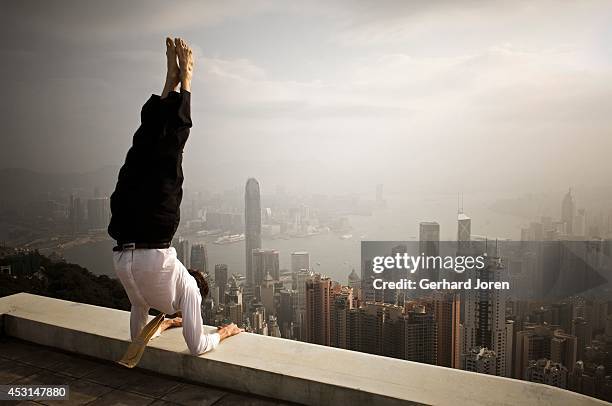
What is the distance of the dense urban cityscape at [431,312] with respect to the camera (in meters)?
3.89

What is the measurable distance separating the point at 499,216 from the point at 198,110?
3.03 metres

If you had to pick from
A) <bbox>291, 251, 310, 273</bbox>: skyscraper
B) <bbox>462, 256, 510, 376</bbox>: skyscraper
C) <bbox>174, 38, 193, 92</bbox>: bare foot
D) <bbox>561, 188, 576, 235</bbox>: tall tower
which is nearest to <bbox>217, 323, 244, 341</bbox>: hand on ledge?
<bbox>174, 38, 193, 92</bbox>: bare foot

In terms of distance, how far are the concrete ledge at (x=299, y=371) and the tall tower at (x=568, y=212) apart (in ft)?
8.71

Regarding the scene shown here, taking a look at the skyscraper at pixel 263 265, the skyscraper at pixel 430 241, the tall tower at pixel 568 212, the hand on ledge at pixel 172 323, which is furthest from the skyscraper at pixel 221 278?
the tall tower at pixel 568 212

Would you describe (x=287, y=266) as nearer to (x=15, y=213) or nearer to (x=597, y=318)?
(x=597, y=318)

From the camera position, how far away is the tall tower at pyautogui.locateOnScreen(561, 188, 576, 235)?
395cm

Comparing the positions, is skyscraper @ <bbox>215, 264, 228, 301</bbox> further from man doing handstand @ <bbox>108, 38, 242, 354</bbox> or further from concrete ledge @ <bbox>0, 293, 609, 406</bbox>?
man doing handstand @ <bbox>108, 38, 242, 354</bbox>

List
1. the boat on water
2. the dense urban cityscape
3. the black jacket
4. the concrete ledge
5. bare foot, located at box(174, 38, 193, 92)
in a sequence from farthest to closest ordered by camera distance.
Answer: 1. the boat on water
2. the dense urban cityscape
3. bare foot, located at box(174, 38, 193, 92)
4. the black jacket
5. the concrete ledge

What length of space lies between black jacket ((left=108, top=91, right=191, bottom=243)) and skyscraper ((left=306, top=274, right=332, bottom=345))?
2.50 metres

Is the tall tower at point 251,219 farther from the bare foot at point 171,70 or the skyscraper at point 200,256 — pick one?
the bare foot at point 171,70

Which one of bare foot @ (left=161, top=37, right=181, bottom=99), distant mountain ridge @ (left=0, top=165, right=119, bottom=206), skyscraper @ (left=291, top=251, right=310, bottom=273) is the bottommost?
skyscraper @ (left=291, top=251, right=310, bottom=273)

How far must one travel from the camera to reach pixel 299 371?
6.17 ft

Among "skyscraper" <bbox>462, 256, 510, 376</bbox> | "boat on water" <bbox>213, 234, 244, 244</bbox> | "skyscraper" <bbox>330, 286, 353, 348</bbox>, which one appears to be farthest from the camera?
"boat on water" <bbox>213, 234, 244, 244</bbox>

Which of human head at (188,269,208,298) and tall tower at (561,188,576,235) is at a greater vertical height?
tall tower at (561,188,576,235)
